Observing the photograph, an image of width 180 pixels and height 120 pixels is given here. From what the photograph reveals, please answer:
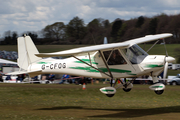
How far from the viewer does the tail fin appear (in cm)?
1705

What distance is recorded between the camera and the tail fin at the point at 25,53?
671 inches

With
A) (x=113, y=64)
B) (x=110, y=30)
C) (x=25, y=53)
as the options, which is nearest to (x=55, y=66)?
(x=25, y=53)

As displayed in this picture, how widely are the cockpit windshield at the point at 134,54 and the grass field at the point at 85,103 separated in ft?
9.96

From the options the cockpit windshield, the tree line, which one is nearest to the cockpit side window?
the cockpit windshield

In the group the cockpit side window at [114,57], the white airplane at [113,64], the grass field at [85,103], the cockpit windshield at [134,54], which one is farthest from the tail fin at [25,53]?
the cockpit windshield at [134,54]

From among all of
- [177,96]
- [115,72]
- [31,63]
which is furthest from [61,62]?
[177,96]

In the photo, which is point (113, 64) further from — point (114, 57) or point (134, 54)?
point (134, 54)

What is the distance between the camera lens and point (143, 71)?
1398 cm

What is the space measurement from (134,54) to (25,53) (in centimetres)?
725

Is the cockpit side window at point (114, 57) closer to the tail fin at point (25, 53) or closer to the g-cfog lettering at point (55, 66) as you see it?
the g-cfog lettering at point (55, 66)

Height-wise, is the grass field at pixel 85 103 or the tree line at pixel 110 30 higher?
the tree line at pixel 110 30

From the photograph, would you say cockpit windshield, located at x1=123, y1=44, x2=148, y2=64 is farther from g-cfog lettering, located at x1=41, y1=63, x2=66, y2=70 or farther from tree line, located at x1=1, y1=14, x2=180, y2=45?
tree line, located at x1=1, y1=14, x2=180, y2=45

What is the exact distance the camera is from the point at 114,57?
14453 millimetres

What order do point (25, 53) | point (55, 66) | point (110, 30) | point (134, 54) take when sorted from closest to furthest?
point (134, 54), point (55, 66), point (25, 53), point (110, 30)
